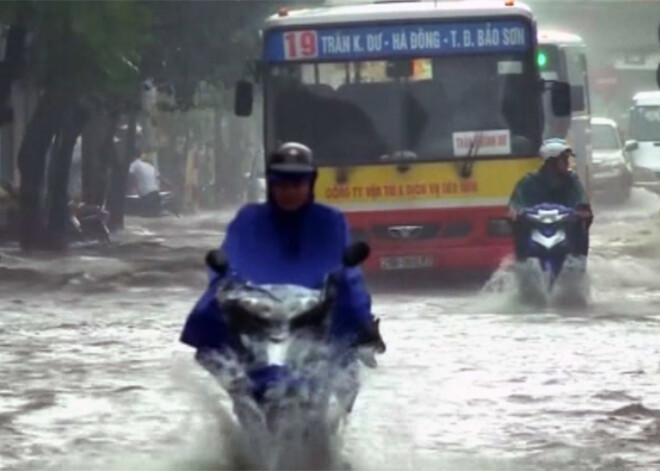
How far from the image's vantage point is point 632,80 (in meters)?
77.1

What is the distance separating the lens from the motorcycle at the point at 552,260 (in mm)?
20656

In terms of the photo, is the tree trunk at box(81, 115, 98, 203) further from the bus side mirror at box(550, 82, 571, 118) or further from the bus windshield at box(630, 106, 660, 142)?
the bus side mirror at box(550, 82, 571, 118)

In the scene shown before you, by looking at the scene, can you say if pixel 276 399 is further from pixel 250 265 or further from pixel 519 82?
pixel 519 82

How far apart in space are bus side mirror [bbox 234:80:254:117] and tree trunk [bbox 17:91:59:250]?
346 inches

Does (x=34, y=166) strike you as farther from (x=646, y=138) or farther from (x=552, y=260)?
(x=646, y=138)

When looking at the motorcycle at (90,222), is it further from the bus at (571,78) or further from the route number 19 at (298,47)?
A: the route number 19 at (298,47)

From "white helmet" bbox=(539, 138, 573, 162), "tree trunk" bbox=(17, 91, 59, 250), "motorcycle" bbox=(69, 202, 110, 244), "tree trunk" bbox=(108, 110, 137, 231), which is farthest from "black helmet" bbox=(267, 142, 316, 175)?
"tree trunk" bbox=(108, 110, 137, 231)

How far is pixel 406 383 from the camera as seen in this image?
582 inches

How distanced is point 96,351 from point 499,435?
598 cm

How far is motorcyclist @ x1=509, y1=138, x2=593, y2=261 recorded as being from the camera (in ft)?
67.9

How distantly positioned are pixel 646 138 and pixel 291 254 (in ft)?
151

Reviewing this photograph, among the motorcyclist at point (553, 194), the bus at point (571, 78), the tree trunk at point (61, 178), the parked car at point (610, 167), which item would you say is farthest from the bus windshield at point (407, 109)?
the parked car at point (610, 167)

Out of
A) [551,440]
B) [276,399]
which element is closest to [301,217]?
[276,399]

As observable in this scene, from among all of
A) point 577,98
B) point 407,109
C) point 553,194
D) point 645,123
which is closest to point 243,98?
point 407,109
